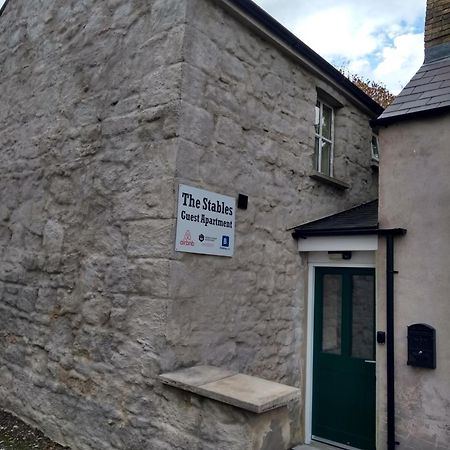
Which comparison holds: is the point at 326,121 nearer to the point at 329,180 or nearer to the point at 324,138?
the point at 324,138

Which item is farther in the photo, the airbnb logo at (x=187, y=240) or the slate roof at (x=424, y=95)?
the slate roof at (x=424, y=95)

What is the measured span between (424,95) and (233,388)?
3.63m

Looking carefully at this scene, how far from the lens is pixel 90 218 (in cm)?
454

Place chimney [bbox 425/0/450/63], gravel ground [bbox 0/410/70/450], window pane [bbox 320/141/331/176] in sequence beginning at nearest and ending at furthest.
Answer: gravel ground [bbox 0/410/70/450] < chimney [bbox 425/0/450/63] < window pane [bbox 320/141/331/176]

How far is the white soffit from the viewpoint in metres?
4.80

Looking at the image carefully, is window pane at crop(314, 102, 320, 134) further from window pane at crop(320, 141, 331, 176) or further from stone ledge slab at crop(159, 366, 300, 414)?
stone ledge slab at crop(159, 366, 300, 414)

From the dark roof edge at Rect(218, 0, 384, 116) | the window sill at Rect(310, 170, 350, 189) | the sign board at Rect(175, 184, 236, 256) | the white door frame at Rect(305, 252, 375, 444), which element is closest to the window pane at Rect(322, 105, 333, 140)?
the dark roof edge at Rect(218, 0, 384, 116)

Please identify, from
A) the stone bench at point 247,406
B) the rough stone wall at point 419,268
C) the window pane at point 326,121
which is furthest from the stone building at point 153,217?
the rough stone wall at point 419,268

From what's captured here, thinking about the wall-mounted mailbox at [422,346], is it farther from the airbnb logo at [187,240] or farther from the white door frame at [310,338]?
the airbnb logo at [187,240]

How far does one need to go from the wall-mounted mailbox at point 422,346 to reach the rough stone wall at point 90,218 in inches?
95.5

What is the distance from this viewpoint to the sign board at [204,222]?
3889 millimetres

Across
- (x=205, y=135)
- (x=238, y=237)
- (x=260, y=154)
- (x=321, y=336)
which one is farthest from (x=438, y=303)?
(x=205, y=135)

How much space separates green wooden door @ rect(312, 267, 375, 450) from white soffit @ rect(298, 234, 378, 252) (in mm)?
361

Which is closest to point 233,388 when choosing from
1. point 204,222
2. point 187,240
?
point 187,240
